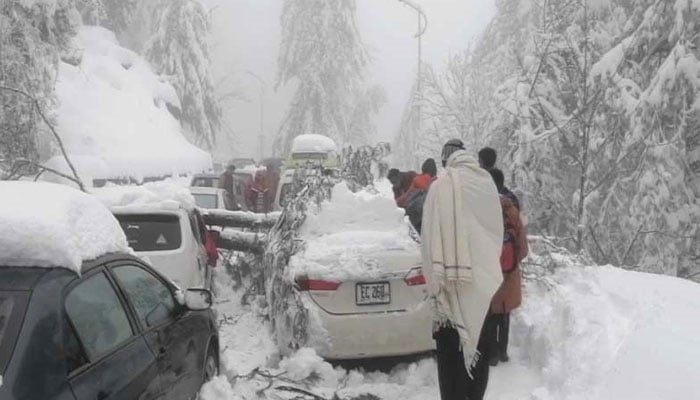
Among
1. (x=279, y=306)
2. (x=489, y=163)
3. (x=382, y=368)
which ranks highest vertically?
(x=489, y=163)

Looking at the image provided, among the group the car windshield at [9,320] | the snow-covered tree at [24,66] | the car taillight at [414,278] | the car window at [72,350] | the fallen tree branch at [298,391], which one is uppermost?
the snow-covered tree at [24,66]

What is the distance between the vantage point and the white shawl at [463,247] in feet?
13.8

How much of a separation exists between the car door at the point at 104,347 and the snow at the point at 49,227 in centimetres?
14

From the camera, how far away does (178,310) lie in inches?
165

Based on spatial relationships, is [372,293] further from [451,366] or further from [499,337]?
[451,366]

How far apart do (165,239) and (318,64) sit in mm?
35621

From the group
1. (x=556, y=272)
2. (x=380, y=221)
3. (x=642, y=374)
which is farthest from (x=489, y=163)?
(x=556, y=272)

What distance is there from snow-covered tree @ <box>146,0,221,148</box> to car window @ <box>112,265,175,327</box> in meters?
35.6

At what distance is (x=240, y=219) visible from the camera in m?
10.9

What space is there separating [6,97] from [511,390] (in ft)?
46.0

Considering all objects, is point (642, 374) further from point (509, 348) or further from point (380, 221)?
point (380, 221)

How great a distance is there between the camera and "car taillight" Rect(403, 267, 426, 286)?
236 inches

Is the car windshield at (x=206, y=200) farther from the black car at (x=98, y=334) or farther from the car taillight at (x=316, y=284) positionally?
the black car at (x=98, y=334)

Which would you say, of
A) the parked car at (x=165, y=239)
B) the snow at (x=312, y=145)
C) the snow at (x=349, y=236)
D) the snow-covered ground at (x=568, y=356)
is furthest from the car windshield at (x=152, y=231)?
the snow at (x=312, y=145)
